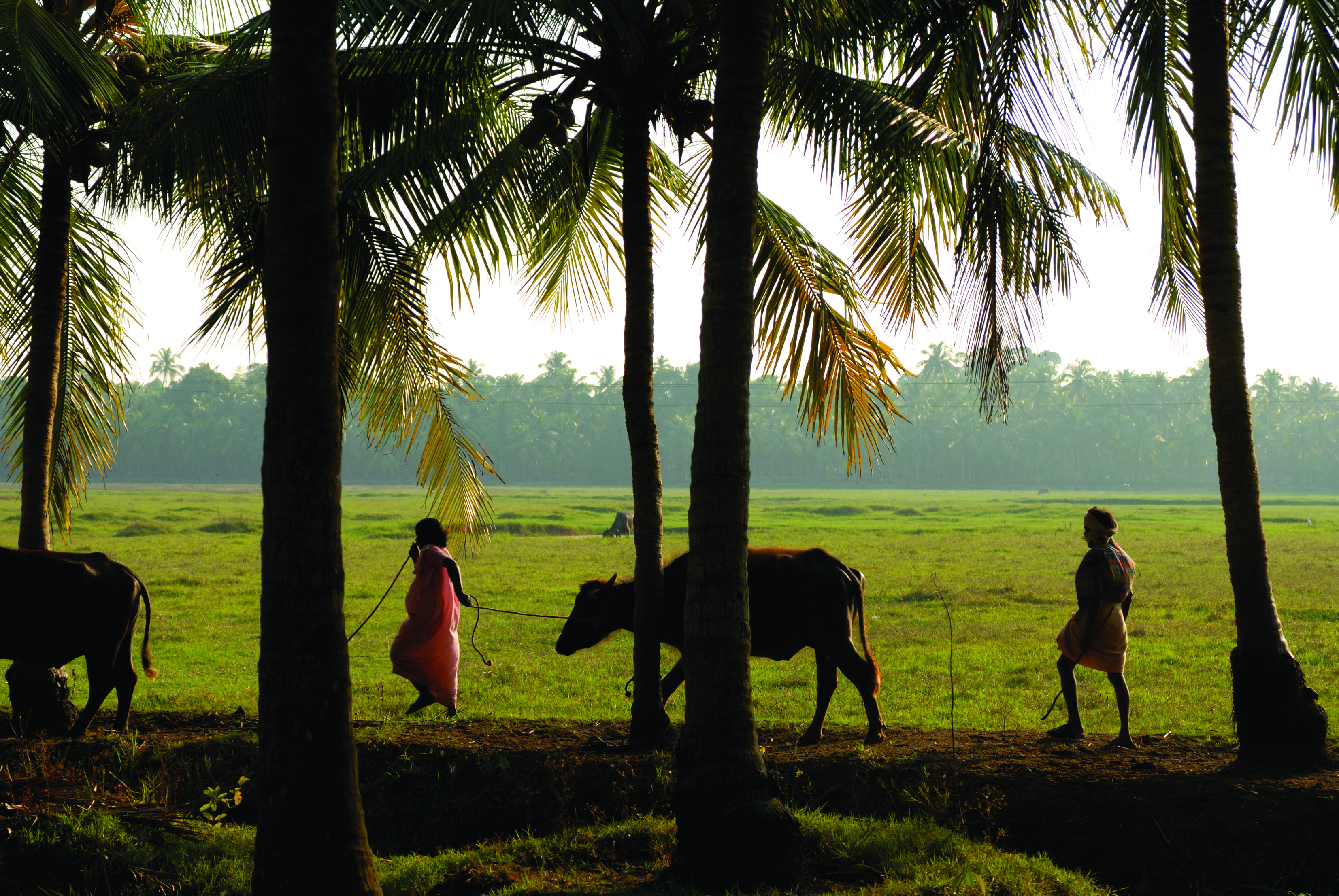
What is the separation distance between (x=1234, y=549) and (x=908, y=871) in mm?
3063

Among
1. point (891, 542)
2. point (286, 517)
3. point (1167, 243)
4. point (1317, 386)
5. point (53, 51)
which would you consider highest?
point (1317, 386)

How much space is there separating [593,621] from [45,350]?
15.9ft

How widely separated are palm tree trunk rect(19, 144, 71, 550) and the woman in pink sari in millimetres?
2814

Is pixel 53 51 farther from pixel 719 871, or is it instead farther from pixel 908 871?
pixel 908 871

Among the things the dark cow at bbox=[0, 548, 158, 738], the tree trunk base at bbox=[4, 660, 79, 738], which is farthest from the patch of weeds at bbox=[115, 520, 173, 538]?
the dark cow at bbox=[0, 548, 158, 738]

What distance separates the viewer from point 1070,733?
6.91 meters

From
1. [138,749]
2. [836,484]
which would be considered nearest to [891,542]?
[138,749]

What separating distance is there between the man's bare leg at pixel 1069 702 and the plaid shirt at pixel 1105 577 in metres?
0.48

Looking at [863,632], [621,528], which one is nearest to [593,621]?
[863,632]

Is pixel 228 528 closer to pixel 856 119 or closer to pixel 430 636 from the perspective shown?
pixel 430 636

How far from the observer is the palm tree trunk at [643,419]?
6914 mm

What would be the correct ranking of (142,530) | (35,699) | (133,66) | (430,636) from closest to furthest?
(35,699)
(133,66)
(430,636)
(142,530)

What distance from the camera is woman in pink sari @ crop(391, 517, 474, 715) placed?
316 inches

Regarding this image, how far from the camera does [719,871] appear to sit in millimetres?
4297
